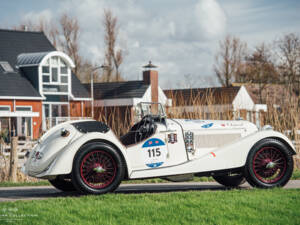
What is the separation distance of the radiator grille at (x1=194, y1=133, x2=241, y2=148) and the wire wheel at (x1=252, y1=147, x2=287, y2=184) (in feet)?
1.66

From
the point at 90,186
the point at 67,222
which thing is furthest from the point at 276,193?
the point at 67,222

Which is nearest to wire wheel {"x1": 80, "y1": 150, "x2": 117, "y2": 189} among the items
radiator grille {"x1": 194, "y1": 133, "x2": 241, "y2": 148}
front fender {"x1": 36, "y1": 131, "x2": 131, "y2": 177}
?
front fender {"x1": 36, "y1": 131, "x2": 131, "y2": 177}

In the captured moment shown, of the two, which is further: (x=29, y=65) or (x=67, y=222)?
(x=29, y=65)

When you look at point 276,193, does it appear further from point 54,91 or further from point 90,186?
point 54,91

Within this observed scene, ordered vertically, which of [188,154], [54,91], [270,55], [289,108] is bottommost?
[188,154]

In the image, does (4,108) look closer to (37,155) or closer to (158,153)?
(37,155)

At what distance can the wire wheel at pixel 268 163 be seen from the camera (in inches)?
326

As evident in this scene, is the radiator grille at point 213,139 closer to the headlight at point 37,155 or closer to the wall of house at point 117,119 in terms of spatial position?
the headlight at point 37,155

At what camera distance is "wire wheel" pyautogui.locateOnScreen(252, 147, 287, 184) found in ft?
27.2

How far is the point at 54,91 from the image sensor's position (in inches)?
1529

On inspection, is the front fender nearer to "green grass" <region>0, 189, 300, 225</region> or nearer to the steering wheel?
"green grass" <region>0, 189, 300, 225</region>

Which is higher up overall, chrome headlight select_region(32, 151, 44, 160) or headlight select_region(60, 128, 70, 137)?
headlight select_region(60, 128, 70, 137)

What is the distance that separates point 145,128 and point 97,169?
1187 millimetres

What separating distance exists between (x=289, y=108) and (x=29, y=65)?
26558mm
